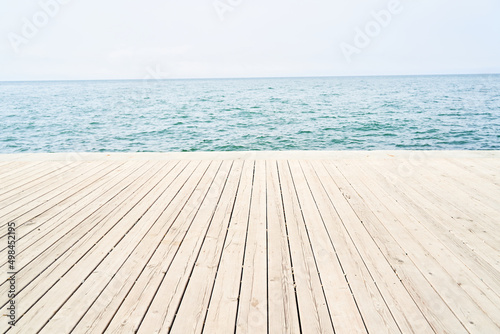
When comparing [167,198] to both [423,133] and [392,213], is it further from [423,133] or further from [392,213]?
[423,133]

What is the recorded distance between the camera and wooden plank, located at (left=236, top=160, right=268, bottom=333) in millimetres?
1431

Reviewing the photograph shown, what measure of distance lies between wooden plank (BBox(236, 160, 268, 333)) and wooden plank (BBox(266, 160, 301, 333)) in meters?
0.03

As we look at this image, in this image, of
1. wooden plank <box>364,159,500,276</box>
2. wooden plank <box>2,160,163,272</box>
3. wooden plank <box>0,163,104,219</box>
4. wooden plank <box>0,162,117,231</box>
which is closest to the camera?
Answer: wooden plank <box>364,159,500,276</box>

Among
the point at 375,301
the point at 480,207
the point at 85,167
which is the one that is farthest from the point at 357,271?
the point at 85,167

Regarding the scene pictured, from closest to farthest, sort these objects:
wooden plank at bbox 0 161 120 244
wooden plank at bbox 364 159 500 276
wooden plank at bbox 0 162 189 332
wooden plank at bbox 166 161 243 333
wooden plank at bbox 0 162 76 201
Answer: wooden plank at bbox 166 161 243 333 < wooden plank at bbox 0 162 189 332 < wooden plank at bbox 364 159 500 276 < wooden plank at bbox 0 161 120 244 < wooden plank at bbox 0 162 76 201

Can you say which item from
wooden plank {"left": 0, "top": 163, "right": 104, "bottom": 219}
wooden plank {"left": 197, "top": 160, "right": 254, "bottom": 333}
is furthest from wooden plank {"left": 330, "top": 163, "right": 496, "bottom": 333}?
wooden plank {"left": 0, "top": 163, "right": 104, "bottom": 219}

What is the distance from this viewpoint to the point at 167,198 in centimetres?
295

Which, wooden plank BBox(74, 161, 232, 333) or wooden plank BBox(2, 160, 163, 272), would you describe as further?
wooden plank BBox(2, 160, 163, 272)

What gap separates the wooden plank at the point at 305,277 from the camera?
4.73 ft

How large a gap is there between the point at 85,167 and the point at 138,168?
71 centimetres

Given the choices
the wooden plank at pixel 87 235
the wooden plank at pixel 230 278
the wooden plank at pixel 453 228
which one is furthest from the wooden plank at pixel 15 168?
the wooden plank at pixel 453 228

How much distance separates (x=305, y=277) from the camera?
5.76 ft

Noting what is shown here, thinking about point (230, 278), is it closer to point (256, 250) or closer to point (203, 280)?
point (203, 280)

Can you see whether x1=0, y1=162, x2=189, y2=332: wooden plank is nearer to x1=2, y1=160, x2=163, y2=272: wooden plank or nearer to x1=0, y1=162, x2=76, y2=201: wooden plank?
x1=2, y1=160, x2=163, y2=272: wooden plank
